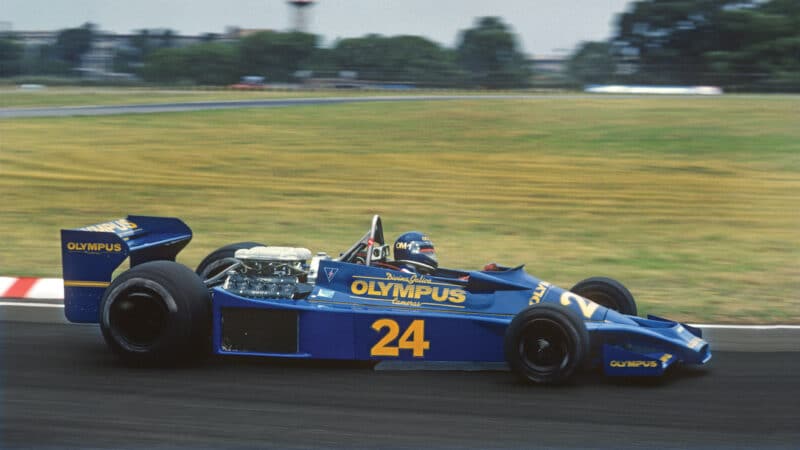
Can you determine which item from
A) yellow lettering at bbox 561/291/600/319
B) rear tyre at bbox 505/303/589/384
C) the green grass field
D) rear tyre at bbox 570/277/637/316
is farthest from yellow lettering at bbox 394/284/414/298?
the green grass field

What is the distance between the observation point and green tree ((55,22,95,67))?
88.9 ft

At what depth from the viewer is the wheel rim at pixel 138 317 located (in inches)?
250

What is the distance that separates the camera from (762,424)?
5434 millimetres

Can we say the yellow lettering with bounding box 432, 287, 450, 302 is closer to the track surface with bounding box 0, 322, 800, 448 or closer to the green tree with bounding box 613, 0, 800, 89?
the track surface with bounding box 0, 322, 800, 448

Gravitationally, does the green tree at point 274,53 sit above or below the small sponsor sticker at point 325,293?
above

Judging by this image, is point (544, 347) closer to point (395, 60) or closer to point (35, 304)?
point (35, 304)

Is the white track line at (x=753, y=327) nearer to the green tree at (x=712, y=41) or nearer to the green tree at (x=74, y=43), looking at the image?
the green tree at (x=712, y=41)

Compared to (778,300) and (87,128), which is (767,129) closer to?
(778,300)

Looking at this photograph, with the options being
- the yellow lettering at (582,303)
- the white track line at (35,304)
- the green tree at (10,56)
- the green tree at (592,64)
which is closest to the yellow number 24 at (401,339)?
the yellow lettering at (582,303)

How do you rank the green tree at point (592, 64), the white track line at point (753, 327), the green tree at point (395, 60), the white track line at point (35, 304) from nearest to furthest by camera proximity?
the white track line at point (753, 327)
the white track line at point (35, 304)
the green tree at point (592, 64)
the green tree at point (395, 60)

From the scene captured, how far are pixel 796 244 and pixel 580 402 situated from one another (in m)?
7.89

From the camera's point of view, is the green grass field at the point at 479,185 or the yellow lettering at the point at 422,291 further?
the green grass field at the point at 479,185

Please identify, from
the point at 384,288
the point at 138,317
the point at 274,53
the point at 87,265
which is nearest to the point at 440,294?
the point at 384,288

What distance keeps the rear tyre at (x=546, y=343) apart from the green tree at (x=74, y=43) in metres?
24.0
